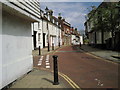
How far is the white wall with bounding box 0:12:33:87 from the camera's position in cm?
579

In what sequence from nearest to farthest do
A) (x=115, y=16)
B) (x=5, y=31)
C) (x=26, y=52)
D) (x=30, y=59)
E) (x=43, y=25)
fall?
(x=5, y=31), (x=26, y=52), (x=30, y=59), (x=115, y=16), (x=43, y=25)

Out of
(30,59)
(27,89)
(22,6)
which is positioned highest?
(22,6)

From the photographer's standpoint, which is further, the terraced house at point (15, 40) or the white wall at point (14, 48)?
the white wall at point (14, 48)

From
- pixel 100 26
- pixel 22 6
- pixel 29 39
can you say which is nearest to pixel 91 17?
pixel 100 26

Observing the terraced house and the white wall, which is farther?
the white wall

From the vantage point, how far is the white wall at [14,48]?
5789 mm

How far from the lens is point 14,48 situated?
21.9 feet

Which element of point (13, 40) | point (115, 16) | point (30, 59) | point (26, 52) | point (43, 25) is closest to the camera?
point (13, 40)

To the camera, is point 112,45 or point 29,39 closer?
point 29,39

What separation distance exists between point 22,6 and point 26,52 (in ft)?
8.02

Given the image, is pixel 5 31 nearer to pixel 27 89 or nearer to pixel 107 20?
pixel 27 89

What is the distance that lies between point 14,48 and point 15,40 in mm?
326

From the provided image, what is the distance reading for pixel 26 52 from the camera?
325 inches

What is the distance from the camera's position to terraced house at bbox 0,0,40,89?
18.5 feet
